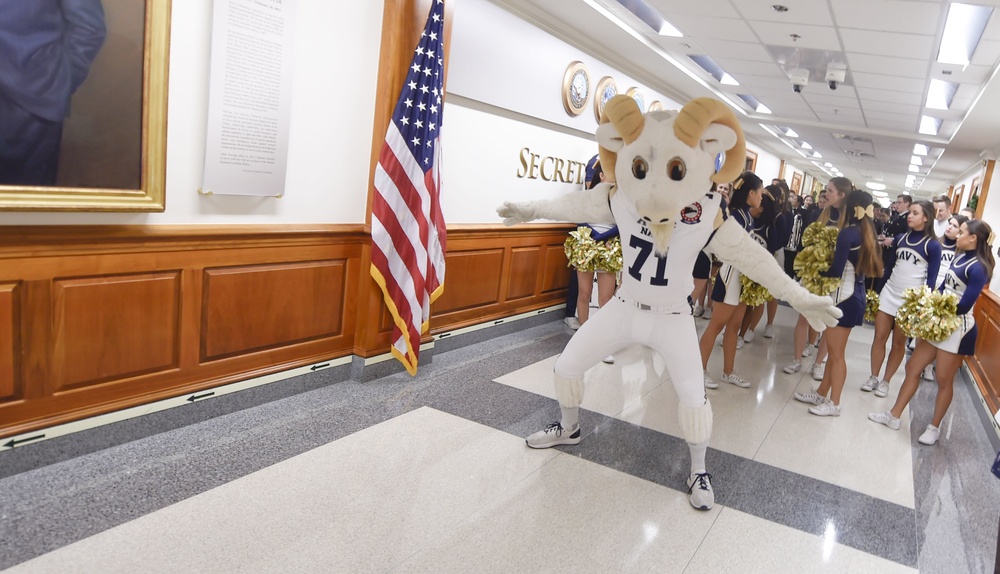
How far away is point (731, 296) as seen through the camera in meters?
4.95

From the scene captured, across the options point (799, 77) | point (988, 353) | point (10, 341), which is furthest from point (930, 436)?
point (10, 341)

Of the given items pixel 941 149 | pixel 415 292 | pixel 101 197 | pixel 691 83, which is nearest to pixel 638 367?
pixel 415 292

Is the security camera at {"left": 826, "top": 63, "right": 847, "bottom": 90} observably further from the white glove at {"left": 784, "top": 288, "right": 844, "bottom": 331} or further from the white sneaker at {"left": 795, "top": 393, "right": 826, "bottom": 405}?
the white glove at {"left": 784, "top": 288, "right": 844, "bottom": 331}

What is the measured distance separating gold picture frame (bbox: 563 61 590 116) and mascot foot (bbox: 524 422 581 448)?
3814 millimetres

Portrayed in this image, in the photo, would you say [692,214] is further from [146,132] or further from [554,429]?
[146,132]

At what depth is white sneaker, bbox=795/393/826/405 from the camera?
5062mm

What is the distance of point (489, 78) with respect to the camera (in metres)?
5.35

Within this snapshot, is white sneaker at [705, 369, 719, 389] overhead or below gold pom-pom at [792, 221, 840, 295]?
below

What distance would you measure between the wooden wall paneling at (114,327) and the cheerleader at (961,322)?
464cm

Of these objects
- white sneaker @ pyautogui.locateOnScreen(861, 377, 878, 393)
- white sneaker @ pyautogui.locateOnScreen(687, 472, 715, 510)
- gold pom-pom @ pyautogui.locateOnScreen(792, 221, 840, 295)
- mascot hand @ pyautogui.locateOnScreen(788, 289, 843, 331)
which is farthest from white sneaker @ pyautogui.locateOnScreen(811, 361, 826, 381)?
white sneaker @ pyautogui.locateOnScreen(687, 472, 715, 510)

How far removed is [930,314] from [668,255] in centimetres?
235

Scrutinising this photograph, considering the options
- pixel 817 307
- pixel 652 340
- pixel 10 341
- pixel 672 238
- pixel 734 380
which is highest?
pixel 672 238

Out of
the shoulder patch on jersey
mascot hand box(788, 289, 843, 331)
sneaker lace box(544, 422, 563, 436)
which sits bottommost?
sneaker lace box(544, 422, 563, 436)

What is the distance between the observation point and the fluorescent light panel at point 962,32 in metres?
4.68
